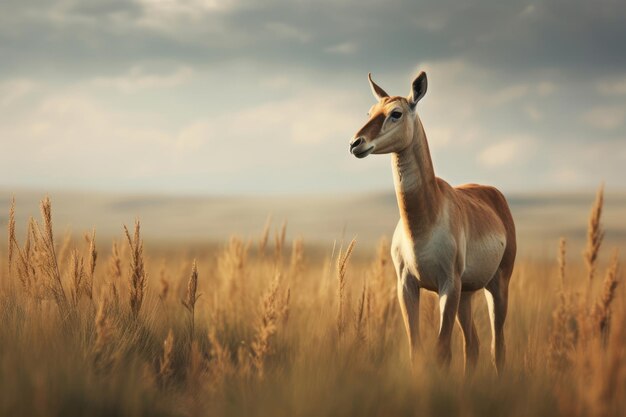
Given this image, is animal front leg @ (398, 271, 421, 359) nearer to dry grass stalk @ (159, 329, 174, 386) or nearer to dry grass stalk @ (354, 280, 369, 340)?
dry grass stalk @ (354, 280, 369, 340)

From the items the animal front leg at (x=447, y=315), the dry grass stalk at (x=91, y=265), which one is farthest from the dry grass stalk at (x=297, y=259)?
the animal front leg at (x=447, y=315)

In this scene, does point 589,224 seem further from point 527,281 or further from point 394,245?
point 527,281

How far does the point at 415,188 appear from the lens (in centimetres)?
493

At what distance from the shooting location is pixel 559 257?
20.5 ft

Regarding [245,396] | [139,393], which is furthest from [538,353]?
[139,393]

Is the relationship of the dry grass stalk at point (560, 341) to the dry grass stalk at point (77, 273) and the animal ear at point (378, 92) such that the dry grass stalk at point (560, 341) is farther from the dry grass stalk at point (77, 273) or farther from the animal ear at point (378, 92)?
the dry grass stalk at point (77, 273)

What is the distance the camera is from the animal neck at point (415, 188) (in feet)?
16.1

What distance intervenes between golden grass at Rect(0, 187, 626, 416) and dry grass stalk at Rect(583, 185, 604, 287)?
0.01 meters

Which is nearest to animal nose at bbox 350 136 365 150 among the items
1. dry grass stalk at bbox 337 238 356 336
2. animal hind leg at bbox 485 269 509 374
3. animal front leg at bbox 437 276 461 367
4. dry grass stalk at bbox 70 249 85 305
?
dry grass stalk at bbox 337 238 356 336

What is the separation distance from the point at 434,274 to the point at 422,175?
77 centimetres

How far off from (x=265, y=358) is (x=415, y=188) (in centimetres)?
184

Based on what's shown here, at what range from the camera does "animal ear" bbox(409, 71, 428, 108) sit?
4.92 m

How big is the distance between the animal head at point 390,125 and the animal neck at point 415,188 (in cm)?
11

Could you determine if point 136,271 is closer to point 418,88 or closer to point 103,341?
point 103,341
